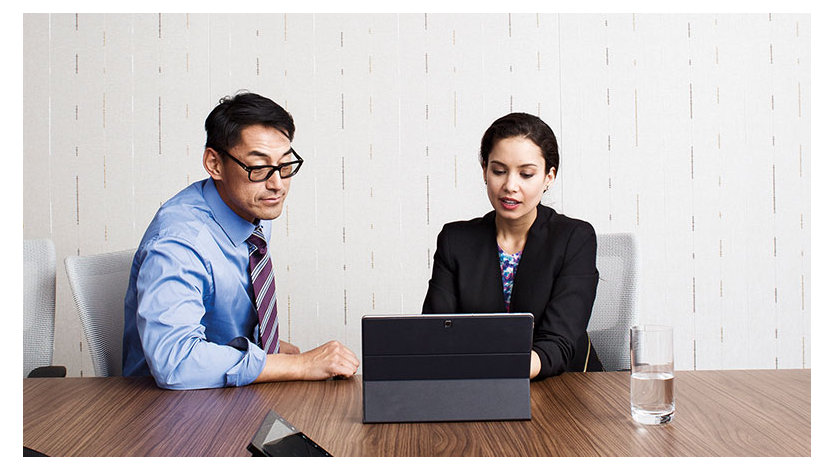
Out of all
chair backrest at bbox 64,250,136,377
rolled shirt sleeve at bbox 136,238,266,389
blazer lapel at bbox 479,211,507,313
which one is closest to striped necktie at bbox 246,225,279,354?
rolled shirt sleeve at bbox 136,238,266,389

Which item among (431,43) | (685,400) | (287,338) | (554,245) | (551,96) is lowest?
(287,338)

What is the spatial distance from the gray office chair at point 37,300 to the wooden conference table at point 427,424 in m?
0.68

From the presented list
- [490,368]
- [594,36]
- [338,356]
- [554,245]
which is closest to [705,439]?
[490,368]

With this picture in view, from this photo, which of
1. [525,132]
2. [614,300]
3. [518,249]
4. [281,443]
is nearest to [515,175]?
[525,132]

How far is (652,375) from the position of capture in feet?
3.48

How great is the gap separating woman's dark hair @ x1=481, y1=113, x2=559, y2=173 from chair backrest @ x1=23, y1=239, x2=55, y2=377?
1.37 m

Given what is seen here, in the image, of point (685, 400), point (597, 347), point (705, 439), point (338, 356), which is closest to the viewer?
point (705, 439)

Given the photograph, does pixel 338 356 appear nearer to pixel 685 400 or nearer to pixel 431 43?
pixel 685 400

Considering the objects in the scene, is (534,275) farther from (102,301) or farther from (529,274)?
(102,301)

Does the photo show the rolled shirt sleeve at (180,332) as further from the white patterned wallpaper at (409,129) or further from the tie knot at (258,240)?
the white patterned wallpaper at (409,129)

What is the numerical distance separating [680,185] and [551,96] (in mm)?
803

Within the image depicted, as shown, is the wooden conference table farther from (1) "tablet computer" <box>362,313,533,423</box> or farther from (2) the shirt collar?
(2) the shirt collar

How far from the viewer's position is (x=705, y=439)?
3.23 ft

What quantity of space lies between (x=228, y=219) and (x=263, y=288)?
22 centimetres
